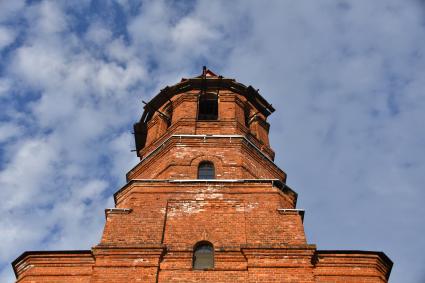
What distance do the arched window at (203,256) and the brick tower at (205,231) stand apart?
22 mm

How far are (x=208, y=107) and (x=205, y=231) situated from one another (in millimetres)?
7980

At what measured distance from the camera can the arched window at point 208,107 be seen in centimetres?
1962

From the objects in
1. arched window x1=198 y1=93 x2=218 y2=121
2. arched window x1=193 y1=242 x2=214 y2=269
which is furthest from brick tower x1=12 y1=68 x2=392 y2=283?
arched window x1=198 y1=93 x2=218 y2=121

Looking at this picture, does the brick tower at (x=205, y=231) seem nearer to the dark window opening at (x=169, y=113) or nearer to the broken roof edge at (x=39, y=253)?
the broken roof edge at (x=39, y=253)

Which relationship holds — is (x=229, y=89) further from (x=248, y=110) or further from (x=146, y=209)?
(x=146, y=209)

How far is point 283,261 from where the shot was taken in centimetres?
1195

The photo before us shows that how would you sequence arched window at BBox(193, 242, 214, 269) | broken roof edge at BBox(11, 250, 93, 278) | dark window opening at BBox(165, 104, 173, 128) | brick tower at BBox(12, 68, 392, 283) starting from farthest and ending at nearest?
1. dark window opening at BBox(165, 104, 173, 128)
2. broken roof edge at BBox(11, 250, 93, 278)
3. arched window at BBox(193, 242, 214, 269)
4. brick tower at BBox(12, 68, 392, 283)

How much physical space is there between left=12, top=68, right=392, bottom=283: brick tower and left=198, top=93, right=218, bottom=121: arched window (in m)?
2.03

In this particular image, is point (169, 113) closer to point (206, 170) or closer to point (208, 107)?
point (208, 107)

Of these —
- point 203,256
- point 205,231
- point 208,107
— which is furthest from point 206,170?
point 208,107

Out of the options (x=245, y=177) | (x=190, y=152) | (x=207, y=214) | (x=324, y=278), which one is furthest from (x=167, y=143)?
(x=324, y=278)

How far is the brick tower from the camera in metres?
11.9

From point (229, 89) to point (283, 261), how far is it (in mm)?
8916

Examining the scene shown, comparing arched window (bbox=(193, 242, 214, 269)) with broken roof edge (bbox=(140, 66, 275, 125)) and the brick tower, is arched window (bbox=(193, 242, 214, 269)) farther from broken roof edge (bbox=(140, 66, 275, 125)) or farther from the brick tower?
broken roof edge (bbox=(140, 66, 275, 125))
